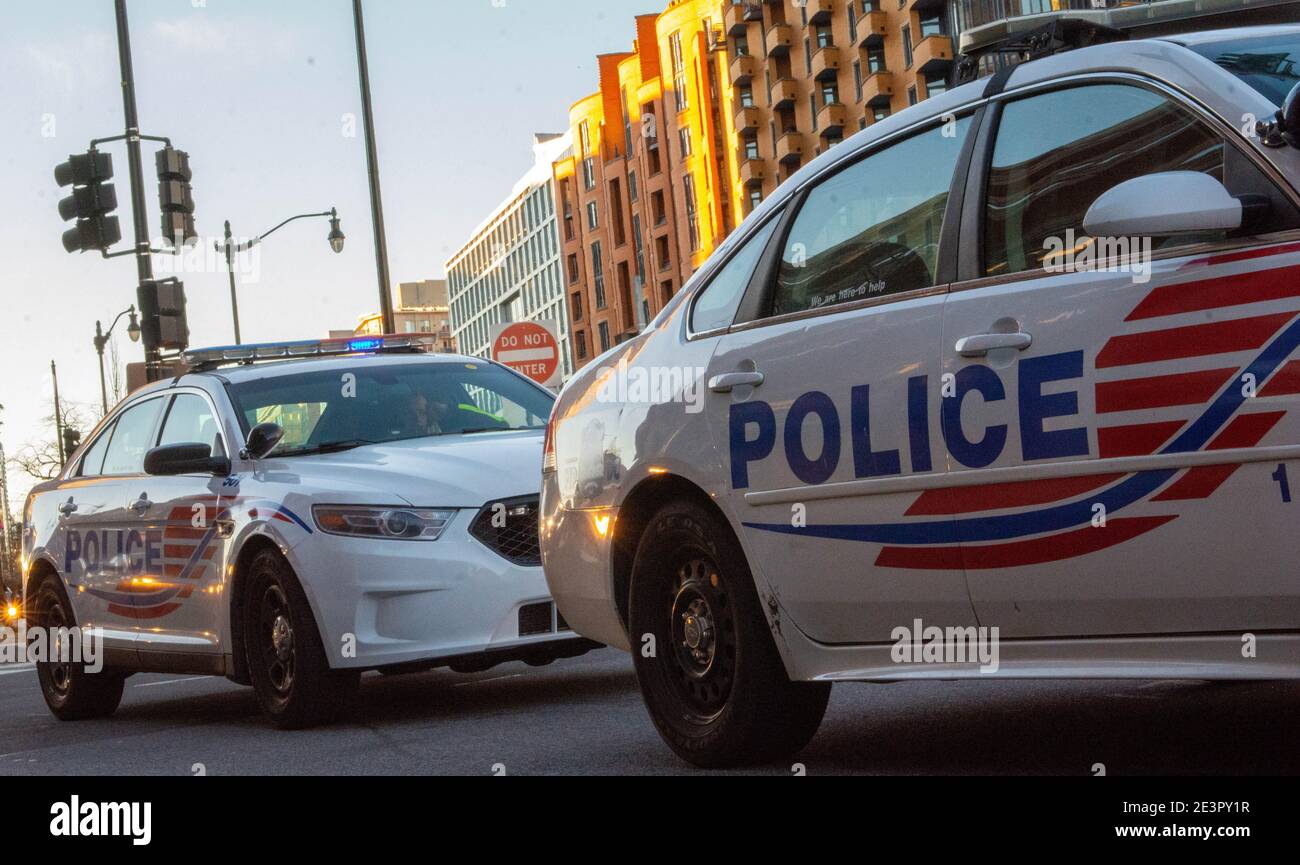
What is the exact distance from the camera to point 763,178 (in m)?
73.9

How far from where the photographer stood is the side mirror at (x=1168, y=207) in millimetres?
3812

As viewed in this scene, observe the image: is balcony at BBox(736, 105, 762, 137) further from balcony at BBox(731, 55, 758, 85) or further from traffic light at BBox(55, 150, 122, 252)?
traffic light at BBox(55, 150, 122, 252)

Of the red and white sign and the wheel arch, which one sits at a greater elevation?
the red and white sign

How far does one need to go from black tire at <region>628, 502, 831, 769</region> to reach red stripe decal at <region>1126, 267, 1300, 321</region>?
5.32ft

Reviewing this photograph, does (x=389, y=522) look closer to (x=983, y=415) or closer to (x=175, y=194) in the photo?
(x=983, y=415)

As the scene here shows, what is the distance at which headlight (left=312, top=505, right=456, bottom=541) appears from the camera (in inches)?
299

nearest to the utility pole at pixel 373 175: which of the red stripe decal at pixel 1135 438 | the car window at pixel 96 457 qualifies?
the car window at pixel 96 457

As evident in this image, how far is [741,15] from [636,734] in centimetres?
7122

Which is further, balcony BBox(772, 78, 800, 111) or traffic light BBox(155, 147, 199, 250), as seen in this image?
balcony BBox(772, 78, 800, 111)

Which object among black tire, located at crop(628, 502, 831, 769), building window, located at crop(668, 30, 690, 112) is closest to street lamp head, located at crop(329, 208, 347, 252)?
black tire, located at crop(628, 502, 831, 769)

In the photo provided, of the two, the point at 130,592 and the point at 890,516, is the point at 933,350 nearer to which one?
the point at 890,516

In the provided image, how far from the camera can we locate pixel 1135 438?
400cm
